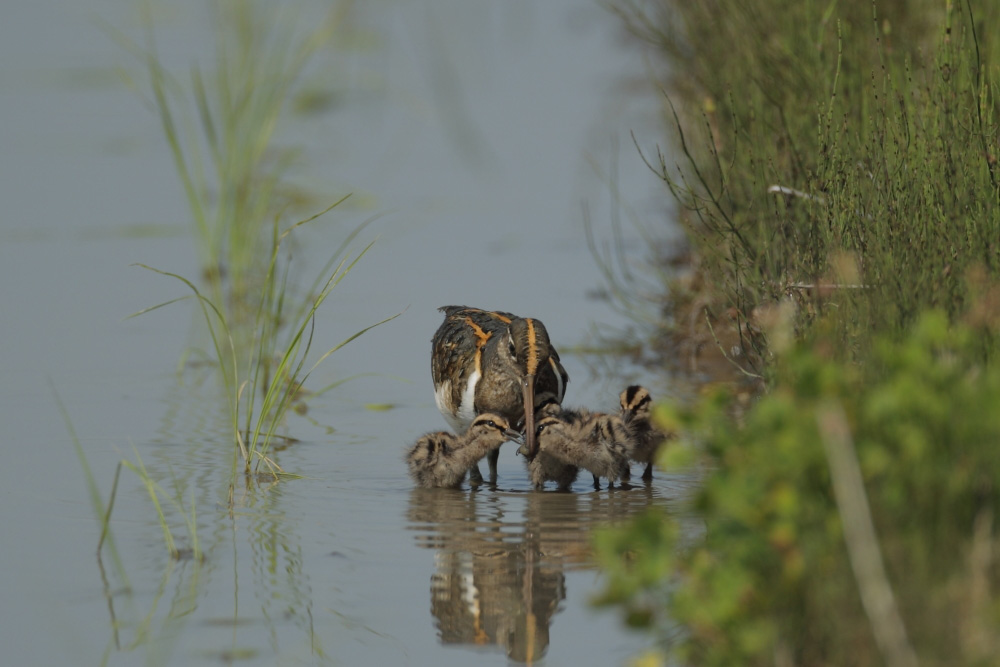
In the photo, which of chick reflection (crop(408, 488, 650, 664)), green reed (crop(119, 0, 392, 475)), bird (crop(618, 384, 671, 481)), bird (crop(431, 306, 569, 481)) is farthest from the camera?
green reed (crop(119, 0, 392, 475))

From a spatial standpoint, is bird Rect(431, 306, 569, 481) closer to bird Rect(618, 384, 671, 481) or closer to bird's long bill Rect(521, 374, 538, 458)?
bird's long bill Rect(521, 374, 538, 458)

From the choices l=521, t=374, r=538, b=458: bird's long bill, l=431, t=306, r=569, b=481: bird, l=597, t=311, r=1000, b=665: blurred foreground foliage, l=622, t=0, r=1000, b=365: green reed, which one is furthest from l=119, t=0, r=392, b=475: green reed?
l=597, t=311, r=1000, b=665: blurred foreground foliage

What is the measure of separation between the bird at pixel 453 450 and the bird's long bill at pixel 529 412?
0.12 m

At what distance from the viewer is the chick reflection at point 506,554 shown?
20.8ft

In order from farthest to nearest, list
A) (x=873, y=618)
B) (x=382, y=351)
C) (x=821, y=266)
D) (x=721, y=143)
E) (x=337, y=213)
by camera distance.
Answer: (x=337, y=213), (x=382, y=351), (x=721, y=143), (x=821, y=266), (x=873, y=618)

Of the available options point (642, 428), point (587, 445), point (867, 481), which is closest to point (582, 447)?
point (587, 445)


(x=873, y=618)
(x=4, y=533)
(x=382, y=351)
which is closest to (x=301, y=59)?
(x=382, y=351)

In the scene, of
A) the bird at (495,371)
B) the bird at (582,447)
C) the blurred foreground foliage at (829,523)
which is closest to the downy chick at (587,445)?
the bird at (582,447)

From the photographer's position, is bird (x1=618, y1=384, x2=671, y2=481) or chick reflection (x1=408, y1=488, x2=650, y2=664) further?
bird (x1=618, y1=384, x2=671, y2=481)

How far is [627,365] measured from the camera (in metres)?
12.5

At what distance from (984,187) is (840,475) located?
343cm

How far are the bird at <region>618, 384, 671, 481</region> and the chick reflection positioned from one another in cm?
33

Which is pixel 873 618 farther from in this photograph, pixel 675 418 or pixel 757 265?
pixel 757 265

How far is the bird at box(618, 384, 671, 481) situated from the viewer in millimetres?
Answer: 9188
